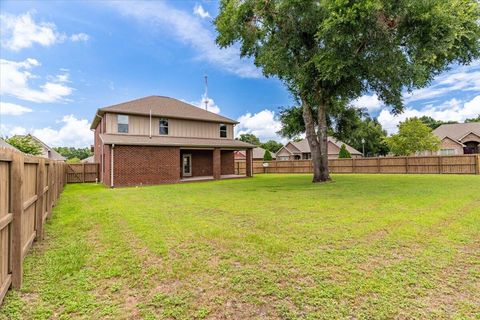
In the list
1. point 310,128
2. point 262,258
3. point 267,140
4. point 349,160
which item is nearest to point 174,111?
point 310,128

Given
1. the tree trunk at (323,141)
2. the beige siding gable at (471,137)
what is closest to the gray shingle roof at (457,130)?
the beige siding gable at (471,137)

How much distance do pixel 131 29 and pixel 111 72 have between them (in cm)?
624

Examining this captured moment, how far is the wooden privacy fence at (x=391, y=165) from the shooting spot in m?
20.4

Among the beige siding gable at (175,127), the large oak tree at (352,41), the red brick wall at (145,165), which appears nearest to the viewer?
the large oak tree at (352,41)

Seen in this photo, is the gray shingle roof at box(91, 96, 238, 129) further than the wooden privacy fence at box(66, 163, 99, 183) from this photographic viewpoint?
No

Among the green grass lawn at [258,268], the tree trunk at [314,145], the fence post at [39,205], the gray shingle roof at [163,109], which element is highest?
A: the gray shingle roof at [163,109]

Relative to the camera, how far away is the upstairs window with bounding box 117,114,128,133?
59.7 ft

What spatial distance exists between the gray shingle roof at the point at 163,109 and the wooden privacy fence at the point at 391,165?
6955 mm

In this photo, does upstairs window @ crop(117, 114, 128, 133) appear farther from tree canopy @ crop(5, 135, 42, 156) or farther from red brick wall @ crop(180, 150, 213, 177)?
tree canopy @ crop(5, 135, 42, 156)

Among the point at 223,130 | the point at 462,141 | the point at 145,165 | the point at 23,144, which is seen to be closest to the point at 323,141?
the point at 223,130

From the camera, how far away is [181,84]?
26.4 m

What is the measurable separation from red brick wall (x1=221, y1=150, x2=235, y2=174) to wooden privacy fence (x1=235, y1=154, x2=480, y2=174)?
11.7 ft

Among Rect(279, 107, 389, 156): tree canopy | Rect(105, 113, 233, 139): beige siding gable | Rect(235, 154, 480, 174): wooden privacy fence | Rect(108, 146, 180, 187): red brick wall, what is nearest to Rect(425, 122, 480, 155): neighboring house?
Rect(235, 154, 480, 174): wooden privacy fence

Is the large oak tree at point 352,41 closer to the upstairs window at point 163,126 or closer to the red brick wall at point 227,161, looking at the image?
the upstairs window at point 163,126
